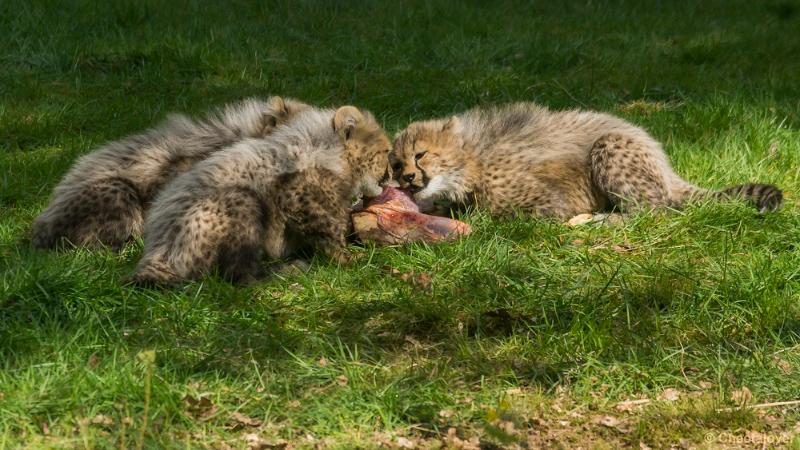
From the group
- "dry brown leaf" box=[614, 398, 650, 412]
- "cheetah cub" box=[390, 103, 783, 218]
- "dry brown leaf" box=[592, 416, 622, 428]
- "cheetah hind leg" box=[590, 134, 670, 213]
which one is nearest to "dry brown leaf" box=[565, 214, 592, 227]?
"cheetah cub" box=[390, 103, 783, 218]

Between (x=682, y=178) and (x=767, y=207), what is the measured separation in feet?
2.70

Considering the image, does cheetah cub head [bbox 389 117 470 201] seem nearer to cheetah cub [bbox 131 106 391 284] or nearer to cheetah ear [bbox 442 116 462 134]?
cheetah ear [bbox 442 116 462 134]

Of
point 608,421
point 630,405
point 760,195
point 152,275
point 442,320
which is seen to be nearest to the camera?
point 608,421

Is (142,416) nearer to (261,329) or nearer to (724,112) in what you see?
(261,329)

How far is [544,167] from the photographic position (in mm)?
6605

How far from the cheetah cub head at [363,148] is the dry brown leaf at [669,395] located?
2.35 meters

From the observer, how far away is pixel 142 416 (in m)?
3.97

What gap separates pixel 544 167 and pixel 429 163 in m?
0.69

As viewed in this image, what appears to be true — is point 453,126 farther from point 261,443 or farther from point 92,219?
point 261,443

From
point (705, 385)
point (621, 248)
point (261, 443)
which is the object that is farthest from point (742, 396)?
point (261, 443)

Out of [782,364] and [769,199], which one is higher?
[769,199]

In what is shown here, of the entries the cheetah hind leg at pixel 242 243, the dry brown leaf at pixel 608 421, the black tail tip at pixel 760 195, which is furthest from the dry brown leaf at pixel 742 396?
the cheetah hind leg at pixel 242 243

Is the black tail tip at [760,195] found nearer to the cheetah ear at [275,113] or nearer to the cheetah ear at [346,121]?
the cheetah ear at [346,121]

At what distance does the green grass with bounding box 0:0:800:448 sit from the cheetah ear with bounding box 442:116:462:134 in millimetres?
879
